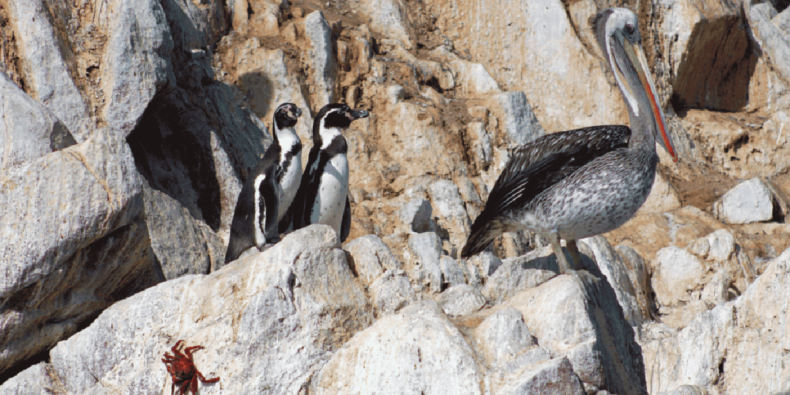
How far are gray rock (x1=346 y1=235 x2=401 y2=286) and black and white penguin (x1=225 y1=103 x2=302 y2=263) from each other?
83.1 inches

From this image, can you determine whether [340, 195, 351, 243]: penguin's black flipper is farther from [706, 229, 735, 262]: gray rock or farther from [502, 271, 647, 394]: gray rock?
[706, 229, 735, 262]: gray rock

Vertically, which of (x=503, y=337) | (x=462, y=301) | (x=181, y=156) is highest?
(x=181, y=156)

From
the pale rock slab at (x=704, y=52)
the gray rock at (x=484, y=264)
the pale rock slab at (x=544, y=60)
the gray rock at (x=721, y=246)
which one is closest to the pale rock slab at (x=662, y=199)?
the pale rock slab at (x=544, y=60)

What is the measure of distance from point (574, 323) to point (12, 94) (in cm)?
506

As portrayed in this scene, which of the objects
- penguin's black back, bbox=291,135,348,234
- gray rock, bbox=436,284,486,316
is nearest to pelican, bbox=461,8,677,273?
gray rock, bbox=436,284,486,316

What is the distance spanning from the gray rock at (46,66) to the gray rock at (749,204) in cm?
1025

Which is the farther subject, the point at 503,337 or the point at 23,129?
the point at 23,129

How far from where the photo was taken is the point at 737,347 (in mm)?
5562

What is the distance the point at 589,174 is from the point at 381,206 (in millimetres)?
5194

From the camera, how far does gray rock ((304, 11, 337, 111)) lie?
1198cm

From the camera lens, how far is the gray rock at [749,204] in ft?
39.9

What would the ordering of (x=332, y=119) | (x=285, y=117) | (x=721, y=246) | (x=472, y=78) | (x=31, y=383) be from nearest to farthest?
(x=31, y=383) < (x=285, y=117) < (x=332, y=119) < (x=721, y=246) < (x=472, y=78)

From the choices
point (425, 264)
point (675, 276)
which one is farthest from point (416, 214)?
point (675, 276)

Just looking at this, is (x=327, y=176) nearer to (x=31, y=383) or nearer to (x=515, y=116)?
(x=31, y=383)
